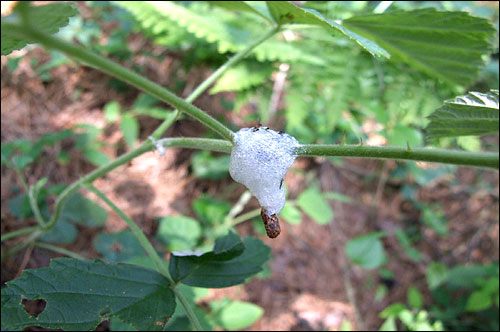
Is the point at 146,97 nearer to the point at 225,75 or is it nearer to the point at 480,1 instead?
the point at 225,75

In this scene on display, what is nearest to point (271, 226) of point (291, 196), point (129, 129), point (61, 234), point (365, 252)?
point (61, 234)

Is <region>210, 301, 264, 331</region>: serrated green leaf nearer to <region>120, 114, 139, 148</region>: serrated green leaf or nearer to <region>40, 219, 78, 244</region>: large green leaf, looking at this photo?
<region>40, 219, 78, 244</region>: large green leaf

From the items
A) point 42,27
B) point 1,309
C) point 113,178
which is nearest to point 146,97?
point 113,178

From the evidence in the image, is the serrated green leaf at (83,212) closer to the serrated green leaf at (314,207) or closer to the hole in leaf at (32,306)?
the hole in leaf at (32,306)

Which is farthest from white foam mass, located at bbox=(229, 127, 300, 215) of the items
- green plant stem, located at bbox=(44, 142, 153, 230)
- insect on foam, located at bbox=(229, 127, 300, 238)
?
green plant stem, located at bbox=(44, 142, 153, 230)

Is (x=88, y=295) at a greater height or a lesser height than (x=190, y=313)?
greater

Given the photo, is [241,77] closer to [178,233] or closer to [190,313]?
[178,233]
